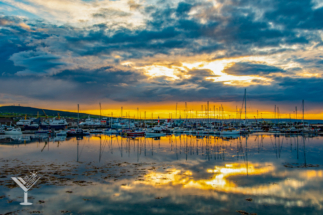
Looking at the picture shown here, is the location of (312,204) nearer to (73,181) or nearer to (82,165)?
(73,181)

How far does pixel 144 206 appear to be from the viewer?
1391 cm

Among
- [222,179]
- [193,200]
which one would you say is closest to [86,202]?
[193,200]

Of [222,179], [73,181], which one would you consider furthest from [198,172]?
[73,181]

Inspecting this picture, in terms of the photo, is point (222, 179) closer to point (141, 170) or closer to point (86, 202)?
point (141, 170)

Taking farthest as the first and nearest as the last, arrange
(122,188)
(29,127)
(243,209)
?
(29,127)
(122,188)
(243,209)

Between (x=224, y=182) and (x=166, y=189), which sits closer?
(x=166, y=189)

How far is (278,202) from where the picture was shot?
48.8 feet

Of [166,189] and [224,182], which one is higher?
[166,189]

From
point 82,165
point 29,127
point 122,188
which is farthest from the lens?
point 29,127

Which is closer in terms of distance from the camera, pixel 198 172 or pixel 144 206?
pixel 144 206

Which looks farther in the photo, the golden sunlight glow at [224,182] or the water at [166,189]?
the golden sunlight glow at [224,182]

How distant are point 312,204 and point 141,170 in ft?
51.6

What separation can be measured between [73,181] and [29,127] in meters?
115

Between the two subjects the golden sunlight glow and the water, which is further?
the golden sunlight glow
